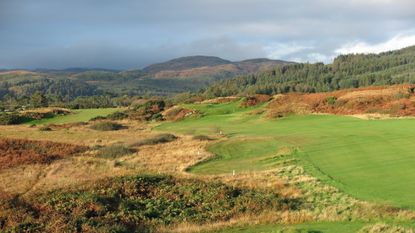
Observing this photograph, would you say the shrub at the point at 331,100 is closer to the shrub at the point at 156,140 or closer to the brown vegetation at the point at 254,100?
the brown vegetation at the point at 254,100

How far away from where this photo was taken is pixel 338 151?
2638 cm

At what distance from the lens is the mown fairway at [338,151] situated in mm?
18844

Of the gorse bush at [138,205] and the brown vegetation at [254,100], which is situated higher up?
the brown vegetation at [254,100]

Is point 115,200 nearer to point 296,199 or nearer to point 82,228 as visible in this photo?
point 82,228

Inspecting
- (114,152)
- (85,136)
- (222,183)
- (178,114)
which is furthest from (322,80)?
(222,183)

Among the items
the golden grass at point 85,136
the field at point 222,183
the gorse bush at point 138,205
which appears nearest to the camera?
the field at point 222,183

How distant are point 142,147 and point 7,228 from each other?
20201 millimetres

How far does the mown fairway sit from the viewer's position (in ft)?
61.8

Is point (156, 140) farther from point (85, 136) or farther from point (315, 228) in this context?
point (315, 228)

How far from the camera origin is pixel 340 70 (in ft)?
637

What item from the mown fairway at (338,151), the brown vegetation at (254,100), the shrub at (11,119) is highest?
the brown vegetation at (254,100)

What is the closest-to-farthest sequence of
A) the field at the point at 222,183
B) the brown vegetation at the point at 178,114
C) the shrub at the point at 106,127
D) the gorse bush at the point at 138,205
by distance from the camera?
the field at the point at 222,183 → the gorse bush at the point at 138,205 → the shrub at the point at 106,127 → the brown vegetation at the point at 178,114

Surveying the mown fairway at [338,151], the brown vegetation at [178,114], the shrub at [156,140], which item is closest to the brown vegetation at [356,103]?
the mown fairway at [338,151]

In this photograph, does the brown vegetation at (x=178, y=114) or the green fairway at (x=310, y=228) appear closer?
the green fairway at (x=310, y=228)
